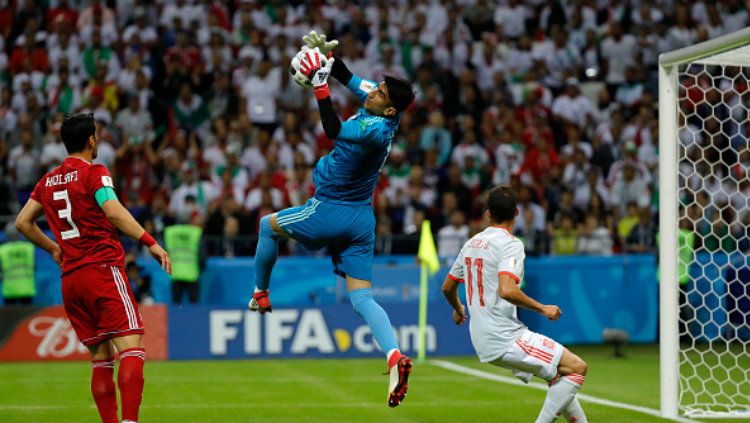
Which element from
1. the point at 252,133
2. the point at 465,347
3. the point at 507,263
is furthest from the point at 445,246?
the point at 507,263

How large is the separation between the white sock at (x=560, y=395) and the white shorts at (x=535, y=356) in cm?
9

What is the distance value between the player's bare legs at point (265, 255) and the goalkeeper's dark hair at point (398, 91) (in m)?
1.24

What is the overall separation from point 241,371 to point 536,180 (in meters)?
7.24

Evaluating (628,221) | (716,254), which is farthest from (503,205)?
(628,221)

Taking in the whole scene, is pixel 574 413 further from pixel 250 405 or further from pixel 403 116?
pixel 403 116

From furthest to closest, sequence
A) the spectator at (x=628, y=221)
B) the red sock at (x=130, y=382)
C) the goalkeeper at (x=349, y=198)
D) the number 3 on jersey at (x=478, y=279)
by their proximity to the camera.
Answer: the spectator at (x=628, y=221), the goalkeeper at (x=349, y=198), the number 3 on jersey at (x=478, y=279), the red sock at (x=130, y=382)

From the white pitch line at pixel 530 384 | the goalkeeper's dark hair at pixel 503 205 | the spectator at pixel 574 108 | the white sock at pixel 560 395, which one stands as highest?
the spectator at pixel 574 108

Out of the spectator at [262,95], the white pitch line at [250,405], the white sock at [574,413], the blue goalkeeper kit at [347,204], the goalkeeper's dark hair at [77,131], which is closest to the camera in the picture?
the goalkeeper's dark hair at [77,131]

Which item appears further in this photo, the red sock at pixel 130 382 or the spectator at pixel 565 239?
the spectator at pixel 565 239

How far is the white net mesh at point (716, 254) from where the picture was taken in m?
13.3

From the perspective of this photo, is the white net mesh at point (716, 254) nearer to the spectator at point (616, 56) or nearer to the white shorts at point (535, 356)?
the spectator at point (616, 56)

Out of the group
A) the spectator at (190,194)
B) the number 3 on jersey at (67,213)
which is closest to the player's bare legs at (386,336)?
the number 3 on jersey at (67,213)

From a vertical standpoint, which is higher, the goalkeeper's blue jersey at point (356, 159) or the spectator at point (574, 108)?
the spectator at point (574, 108)

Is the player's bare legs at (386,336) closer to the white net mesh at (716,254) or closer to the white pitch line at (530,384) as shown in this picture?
the white pitch line at (530,384)
